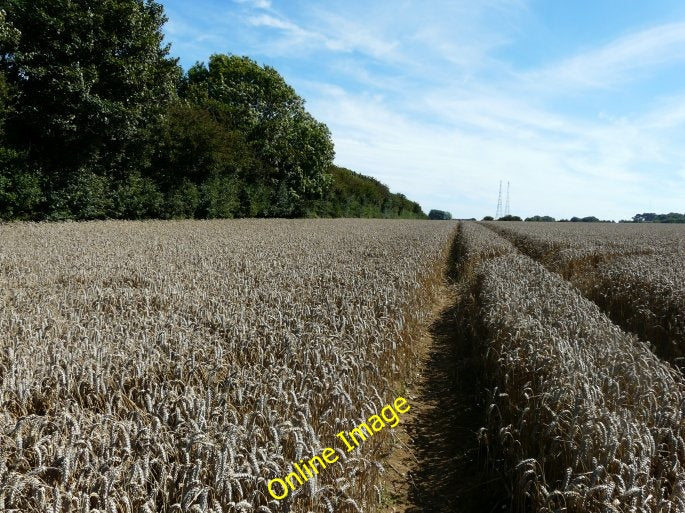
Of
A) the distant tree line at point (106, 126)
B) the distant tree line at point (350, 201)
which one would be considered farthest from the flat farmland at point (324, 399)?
the distant tree line at point (350, 201)

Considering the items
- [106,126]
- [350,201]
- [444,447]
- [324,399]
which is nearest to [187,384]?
[324,399]

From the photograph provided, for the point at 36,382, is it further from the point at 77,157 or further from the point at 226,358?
→ the point at 77,157

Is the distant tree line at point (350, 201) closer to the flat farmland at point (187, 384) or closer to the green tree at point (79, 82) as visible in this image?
the green tree at point (79, 82)

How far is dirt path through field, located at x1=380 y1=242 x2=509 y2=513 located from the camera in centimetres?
378

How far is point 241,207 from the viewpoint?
41.5 metres

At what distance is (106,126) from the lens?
24.4 meters

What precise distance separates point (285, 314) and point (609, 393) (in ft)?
12.6

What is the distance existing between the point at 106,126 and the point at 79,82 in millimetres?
2638

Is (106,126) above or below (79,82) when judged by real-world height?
below

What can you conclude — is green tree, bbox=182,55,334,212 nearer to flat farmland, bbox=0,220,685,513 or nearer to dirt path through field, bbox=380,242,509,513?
flat farmland, bbox=0,220,685,513

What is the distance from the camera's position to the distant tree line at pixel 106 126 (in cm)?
2200

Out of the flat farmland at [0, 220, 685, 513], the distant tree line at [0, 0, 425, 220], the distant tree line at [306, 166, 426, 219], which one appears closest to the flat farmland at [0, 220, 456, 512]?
the flat farmland at [0, 220, 685, 513]

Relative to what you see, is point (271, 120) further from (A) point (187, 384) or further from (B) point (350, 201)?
(A) point (187, 384)

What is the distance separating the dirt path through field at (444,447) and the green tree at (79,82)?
22.6 metres
